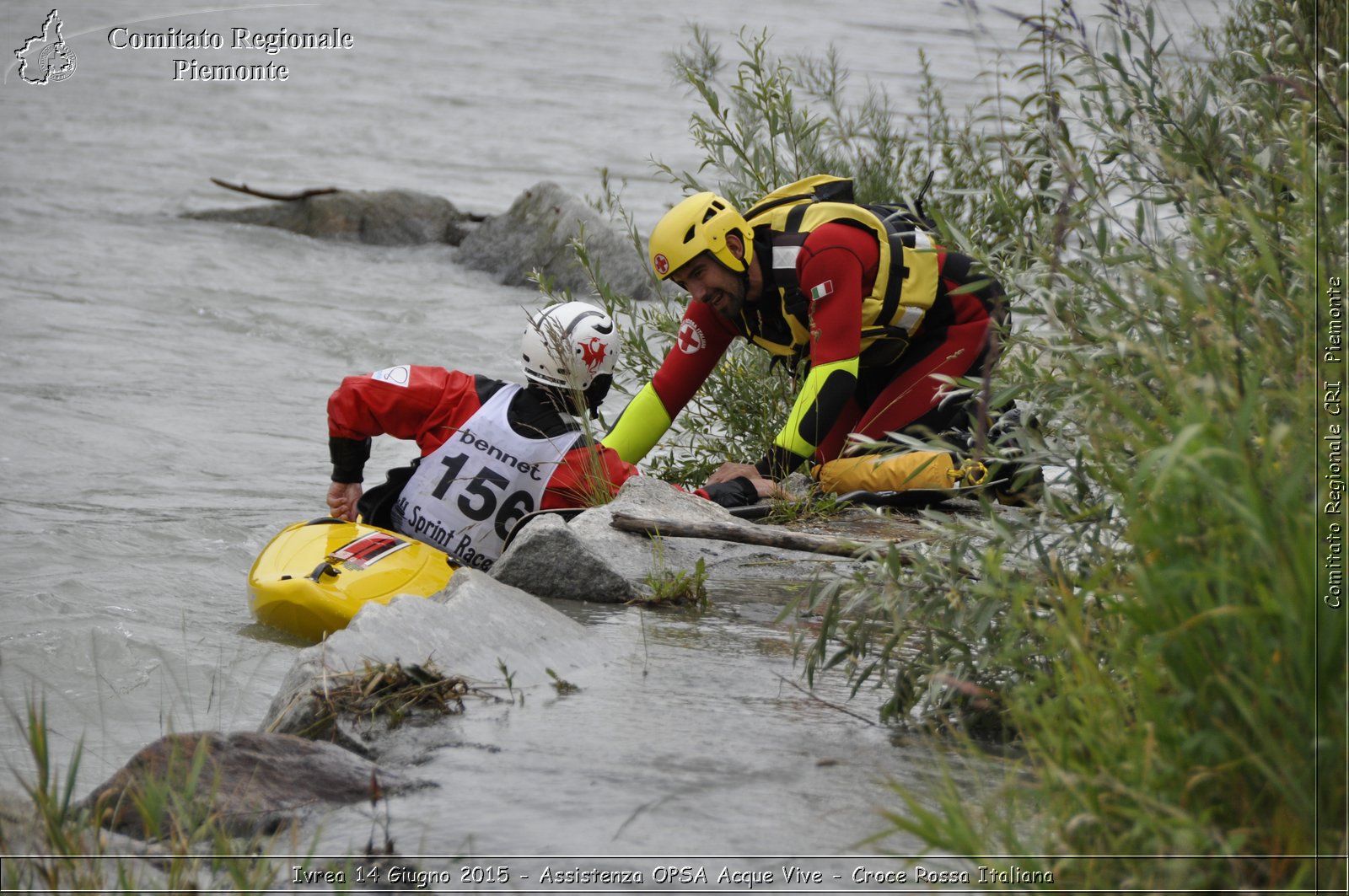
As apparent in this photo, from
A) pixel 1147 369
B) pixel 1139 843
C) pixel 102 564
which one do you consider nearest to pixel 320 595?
pixel 102 564

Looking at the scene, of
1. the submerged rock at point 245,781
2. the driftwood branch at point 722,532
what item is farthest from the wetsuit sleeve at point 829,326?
the submerged rock at point 245,781

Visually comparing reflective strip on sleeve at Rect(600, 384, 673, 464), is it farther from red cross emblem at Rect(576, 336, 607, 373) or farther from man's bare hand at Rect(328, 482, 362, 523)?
man's bare hand at Rect(328, 482, 362, 523)

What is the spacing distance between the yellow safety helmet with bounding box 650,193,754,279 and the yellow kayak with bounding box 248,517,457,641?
1.63 m

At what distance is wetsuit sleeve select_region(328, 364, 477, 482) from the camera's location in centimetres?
577

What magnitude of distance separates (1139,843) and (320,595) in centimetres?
350

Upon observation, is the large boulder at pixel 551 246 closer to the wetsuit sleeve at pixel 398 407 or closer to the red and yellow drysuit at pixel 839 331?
the red and yellow drysuit at pixel 839 331

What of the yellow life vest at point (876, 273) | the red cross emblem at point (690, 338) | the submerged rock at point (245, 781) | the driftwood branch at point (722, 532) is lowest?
the submerged rock at point (245, 781)

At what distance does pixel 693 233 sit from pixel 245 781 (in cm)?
344

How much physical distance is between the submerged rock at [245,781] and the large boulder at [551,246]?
35.2 feet

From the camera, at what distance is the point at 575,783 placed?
319 cm

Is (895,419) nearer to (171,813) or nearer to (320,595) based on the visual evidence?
(320,595)

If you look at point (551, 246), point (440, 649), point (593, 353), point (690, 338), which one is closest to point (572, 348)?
point (593, 353)

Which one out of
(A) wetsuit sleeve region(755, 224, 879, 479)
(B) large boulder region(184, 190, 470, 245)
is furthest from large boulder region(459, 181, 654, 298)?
(A) wetsuit sleeve region(755, 224, 879, 479)

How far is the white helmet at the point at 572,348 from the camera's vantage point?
222 inches
